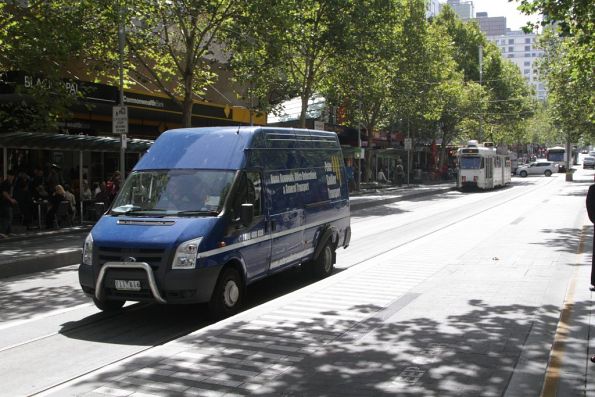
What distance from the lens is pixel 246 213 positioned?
8062mm

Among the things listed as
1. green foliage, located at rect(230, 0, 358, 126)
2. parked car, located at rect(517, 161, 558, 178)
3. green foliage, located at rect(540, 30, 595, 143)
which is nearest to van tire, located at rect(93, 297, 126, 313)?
green foliage, located at rect(230, 0, 358, 126)

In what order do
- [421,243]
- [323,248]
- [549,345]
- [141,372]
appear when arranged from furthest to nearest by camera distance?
1. [421,243]
2. [323,248]
3. [549,345]
4. [141,372]

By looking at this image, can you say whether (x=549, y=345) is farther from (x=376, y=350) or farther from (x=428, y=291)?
(x=428, y=291)

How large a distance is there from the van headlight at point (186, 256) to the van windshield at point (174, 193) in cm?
64

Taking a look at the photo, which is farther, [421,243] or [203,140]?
[421,243]

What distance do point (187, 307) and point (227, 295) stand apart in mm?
998

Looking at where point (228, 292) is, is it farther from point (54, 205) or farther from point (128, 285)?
point (54, 205)

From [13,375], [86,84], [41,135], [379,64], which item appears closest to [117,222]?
[13,375]

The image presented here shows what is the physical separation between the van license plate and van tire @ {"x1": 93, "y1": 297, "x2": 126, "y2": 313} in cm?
47

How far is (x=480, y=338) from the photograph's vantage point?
6.54m

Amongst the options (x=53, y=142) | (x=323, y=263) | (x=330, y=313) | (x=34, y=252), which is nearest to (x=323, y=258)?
(x=323, y=263)

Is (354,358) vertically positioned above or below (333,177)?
below

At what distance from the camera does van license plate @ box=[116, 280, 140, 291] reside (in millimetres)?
7363

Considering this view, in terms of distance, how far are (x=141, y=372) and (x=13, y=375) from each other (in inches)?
52.4
